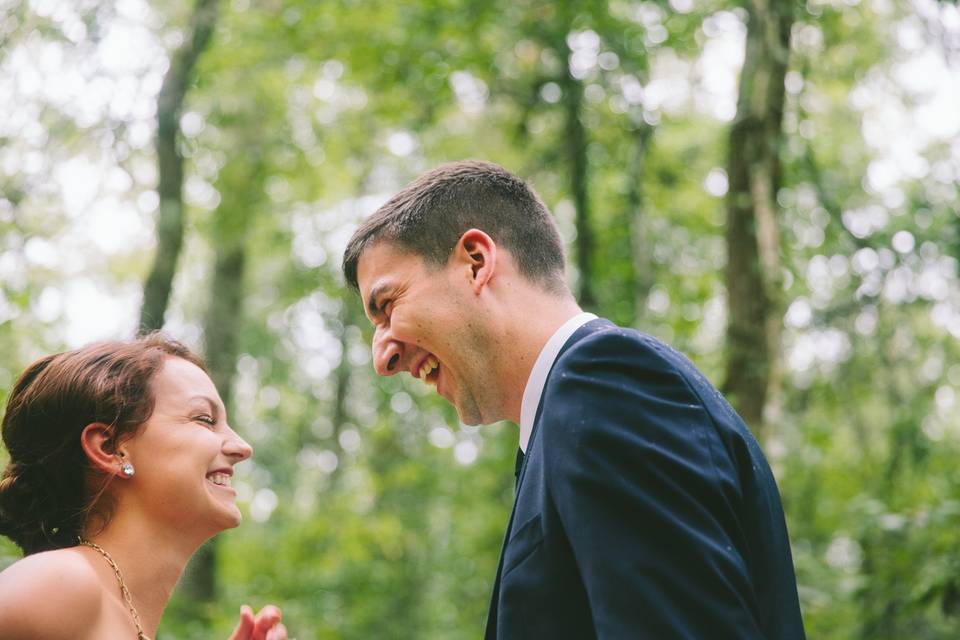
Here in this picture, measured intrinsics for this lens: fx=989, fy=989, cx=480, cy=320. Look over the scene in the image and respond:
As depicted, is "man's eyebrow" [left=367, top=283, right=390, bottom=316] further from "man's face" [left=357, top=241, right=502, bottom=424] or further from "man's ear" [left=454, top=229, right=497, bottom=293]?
"man's ear" [left=454, top=229, right=497, bottom=293]

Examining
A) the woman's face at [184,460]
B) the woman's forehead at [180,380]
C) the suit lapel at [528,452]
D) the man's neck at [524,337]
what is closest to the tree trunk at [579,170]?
the woman's forehead at [180,380]

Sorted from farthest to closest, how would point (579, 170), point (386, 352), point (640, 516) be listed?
point (579, 170)
point (386, 352)
point (640, 516)

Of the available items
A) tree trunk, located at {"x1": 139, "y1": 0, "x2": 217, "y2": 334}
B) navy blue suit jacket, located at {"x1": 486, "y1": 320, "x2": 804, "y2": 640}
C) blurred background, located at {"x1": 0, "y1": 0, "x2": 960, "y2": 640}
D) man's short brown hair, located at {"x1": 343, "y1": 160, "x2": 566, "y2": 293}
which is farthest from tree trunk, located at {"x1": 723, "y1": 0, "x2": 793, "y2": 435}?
navy blue suit jacket, located at {"x1": 486, "y1": 320, "x2": 804, "y2": 640}

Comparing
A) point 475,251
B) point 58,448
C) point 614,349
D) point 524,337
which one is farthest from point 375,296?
point 58,448

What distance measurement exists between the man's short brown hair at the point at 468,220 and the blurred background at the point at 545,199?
9.02 ft

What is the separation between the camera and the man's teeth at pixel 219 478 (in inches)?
108

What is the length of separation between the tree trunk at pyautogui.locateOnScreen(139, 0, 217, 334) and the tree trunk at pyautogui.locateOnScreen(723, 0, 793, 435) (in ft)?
12.6

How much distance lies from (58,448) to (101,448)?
110 millimetres

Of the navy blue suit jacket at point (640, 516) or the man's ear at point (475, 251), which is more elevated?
the man's ear at point (475, 251)

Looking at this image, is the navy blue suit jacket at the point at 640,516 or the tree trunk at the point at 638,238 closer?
the navy blue suit jacket at the point at 640,516

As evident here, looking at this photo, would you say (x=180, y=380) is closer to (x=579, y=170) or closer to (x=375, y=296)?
(x=375, y=296)

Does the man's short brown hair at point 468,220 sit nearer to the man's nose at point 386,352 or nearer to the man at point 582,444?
the man at point 582,444

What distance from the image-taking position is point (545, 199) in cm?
959

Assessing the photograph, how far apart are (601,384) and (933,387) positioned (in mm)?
6337
